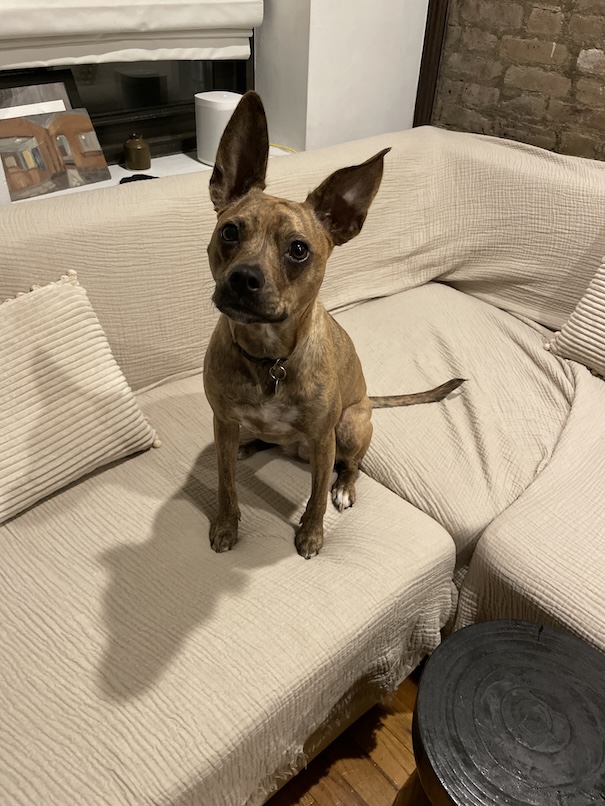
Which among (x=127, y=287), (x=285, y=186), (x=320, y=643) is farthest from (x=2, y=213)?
(x=320, y=643)

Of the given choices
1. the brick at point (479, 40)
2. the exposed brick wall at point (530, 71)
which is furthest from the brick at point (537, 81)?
the brick at point (479, 40)

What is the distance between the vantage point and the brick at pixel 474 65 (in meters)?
2.87

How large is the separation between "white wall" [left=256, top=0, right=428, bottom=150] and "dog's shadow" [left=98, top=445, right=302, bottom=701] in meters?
1.81

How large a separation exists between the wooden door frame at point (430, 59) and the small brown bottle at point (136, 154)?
1453 mm

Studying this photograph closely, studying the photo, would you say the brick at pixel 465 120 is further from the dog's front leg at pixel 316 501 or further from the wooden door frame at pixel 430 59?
the dog's front leg at pixel 316 501

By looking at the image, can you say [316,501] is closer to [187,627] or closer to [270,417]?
[270,417]

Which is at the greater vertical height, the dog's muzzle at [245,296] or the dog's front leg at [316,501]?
the dog's muzzle at [245,296]

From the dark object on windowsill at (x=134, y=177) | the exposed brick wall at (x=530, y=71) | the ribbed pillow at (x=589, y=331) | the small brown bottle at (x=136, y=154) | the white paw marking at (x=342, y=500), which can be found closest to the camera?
the white paw marking at (x=342, y=500)

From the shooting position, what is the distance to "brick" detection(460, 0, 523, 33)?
2.71 meters

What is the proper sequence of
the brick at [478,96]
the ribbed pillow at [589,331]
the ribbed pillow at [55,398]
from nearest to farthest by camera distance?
the ribbed pillow at [55,398]
the ribbed pillow at [589,331]
the brick at [478,96]

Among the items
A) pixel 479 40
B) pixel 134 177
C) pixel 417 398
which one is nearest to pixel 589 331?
pixel 417 398

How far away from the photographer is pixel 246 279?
1070 mm

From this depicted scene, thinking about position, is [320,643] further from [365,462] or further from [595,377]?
[595,377]

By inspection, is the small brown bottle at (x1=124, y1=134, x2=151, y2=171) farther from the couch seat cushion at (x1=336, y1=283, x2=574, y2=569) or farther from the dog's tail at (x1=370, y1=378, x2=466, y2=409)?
the dog's tail at (x1=370, y1=378, x2=466, y2=409)
